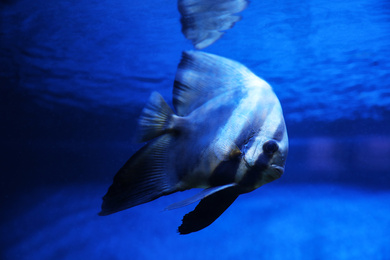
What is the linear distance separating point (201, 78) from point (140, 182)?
25.3 inches

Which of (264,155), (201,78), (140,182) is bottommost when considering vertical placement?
(140,182)

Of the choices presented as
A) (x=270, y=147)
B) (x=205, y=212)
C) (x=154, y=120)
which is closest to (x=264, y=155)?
(x=270, y=147)

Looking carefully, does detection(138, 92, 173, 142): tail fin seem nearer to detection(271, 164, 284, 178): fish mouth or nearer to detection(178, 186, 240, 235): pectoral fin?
detection(178, 186, 240, 235): pectoral fin

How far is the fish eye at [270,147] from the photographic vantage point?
1.12 meters

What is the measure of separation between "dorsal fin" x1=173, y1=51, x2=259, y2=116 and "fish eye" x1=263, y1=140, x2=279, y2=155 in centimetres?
40

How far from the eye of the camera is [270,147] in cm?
112

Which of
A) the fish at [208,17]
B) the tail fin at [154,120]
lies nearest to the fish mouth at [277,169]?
the tail fin at [154,120]

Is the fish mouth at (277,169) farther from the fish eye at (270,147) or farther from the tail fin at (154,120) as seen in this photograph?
the tail fin at (154,120)

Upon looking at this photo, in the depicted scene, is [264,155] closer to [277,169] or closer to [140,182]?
[277,169]

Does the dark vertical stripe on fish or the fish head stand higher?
the dark vertical stripe on fish

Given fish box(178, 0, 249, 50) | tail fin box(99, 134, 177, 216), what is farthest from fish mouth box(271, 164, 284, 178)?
fish box(178, 0, 249, 50)

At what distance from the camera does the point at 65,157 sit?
1936cm

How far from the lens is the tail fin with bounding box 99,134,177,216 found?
121 cm

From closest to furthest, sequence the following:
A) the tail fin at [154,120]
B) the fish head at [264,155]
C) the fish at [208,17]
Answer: the fish head at [264,155]
the tail fin at [154,120]
the fish at [208,17]
